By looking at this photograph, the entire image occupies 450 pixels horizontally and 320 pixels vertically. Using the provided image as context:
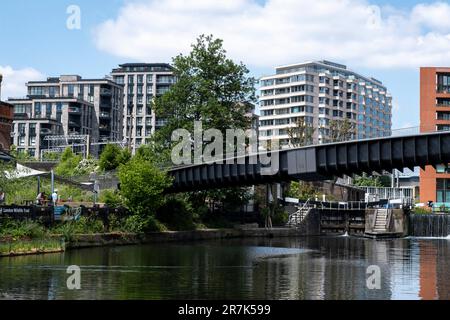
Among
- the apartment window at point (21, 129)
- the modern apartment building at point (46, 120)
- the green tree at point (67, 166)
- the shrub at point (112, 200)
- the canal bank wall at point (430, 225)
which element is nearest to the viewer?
the shrub at point (112, 200)

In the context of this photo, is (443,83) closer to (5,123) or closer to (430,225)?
(430,225)

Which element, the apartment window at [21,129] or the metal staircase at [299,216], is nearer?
the metal staircase at [299,216]

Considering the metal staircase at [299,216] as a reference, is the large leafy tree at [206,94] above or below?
above

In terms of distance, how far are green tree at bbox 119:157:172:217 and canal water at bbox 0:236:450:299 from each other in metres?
11.0

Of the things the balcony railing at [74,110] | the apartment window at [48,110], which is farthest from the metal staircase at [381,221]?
the apartment window at [48,110]

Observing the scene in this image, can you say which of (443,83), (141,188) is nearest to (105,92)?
(443,83)

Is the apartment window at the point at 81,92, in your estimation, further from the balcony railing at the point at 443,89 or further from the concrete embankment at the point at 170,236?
the concrete embankment at the point at 170,236

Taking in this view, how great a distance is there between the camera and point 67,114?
18600 cm

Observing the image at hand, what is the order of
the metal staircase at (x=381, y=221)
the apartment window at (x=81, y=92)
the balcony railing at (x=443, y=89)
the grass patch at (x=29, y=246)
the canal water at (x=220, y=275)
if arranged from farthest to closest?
1. the apartment window at (x=81, y=92)
2. the balcony railing at (x=443, y=89)
3. the metal staircase at (x=381, y=221)
4. the grass patch at (x=29, y=246)
5. the canal water at (x=220, y=275)

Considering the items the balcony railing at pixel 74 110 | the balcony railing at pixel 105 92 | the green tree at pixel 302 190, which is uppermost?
the balcony railing at pixel 105 92

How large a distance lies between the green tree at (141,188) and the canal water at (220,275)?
11.0m

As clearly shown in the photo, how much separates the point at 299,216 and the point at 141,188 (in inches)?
1537

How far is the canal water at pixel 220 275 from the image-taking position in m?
32.8
